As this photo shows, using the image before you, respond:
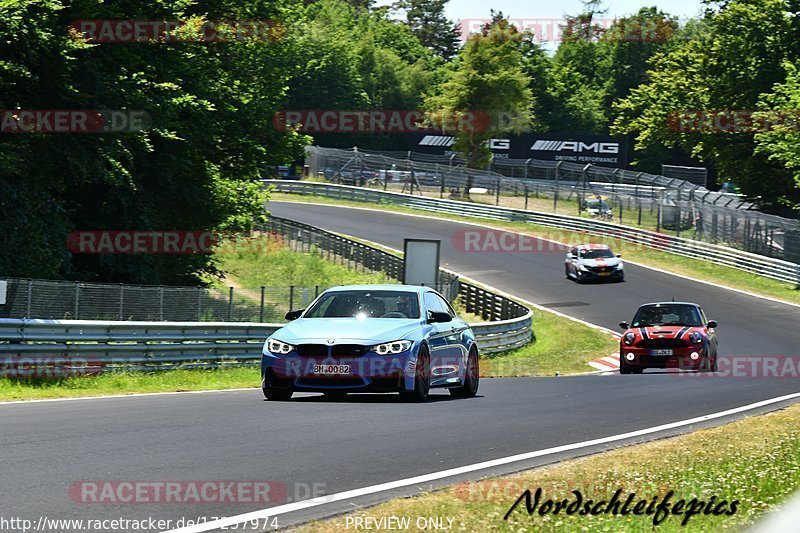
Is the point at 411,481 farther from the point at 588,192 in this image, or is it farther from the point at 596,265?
the point at 588,192

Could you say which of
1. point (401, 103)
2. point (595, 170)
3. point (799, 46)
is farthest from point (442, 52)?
point (799, 46)

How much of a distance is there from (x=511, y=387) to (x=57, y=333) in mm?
7203

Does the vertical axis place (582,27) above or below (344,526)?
above

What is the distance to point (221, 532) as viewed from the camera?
6527mm

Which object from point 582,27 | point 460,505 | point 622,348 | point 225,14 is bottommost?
point 622,348

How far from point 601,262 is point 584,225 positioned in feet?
45.8

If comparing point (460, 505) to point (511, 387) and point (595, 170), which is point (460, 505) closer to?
point (511, 387)

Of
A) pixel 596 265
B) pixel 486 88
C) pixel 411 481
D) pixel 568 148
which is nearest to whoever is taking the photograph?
pixel 411 481

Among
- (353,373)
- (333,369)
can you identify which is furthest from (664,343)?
(333,369)

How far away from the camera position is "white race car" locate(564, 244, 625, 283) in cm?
4934

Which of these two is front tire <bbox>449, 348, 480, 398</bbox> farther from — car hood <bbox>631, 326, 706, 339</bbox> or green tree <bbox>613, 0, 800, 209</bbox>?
green tree <bbox>613, 0, 800, 209</bbox>

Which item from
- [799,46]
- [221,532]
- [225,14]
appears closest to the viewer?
[221,532]

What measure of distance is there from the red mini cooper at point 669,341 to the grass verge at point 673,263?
2438cm

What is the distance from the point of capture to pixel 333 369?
45.1 feet
